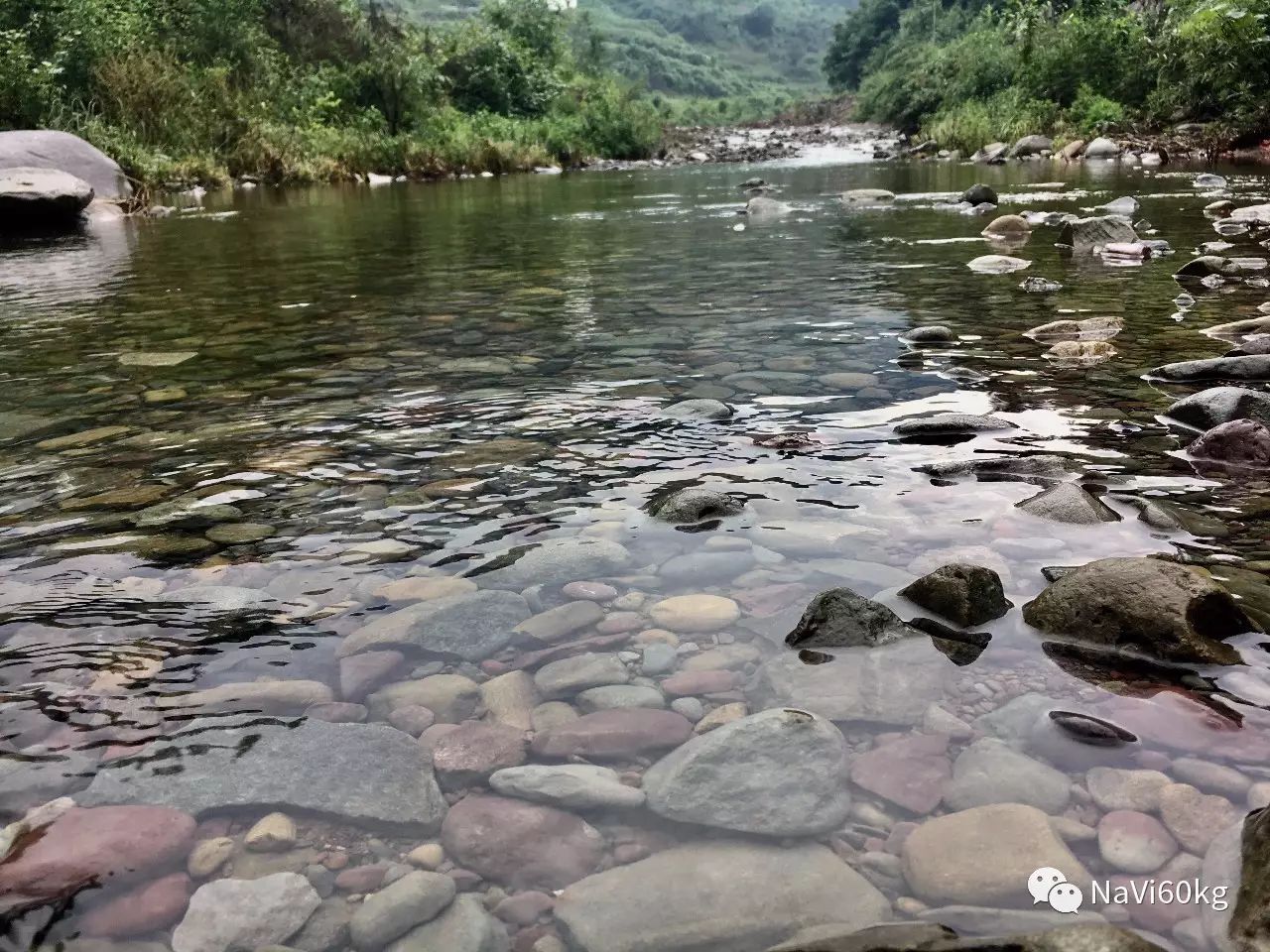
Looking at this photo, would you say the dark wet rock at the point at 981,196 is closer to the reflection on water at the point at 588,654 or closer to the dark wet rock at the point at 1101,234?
the dark wet rock at the point at 1101,234

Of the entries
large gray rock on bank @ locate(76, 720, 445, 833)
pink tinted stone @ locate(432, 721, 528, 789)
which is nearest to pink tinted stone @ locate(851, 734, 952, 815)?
pink tinted stone @ locate(432, 721, 528, 789)

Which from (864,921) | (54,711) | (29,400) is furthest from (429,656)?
(29,400)

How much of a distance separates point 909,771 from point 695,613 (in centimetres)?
66

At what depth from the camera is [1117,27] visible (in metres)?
26.7

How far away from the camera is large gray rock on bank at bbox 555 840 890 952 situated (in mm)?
1245

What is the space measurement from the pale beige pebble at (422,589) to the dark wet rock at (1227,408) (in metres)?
2.48

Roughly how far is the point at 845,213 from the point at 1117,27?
68.8 ft

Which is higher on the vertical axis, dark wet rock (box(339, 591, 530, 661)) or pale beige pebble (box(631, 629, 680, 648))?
dark wet rock (box(339, 591, 530, 661))

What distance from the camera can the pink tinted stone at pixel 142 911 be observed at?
1264 millimetres

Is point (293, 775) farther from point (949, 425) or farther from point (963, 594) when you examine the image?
point (949, 425)

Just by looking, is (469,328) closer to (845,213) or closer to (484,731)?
(484,731)

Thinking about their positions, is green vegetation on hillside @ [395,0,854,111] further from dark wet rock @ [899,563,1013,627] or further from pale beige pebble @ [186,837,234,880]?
pale beige pebble @ [186,837,234,880]

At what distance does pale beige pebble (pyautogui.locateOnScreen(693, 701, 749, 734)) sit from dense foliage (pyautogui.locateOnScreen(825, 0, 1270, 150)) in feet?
68.1

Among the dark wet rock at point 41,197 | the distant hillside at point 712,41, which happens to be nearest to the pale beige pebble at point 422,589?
the dark wet rock at point 41,197
